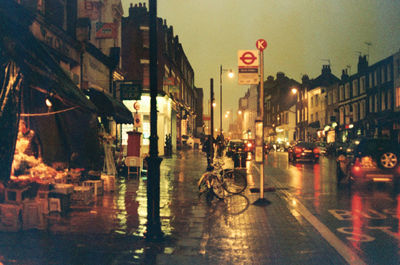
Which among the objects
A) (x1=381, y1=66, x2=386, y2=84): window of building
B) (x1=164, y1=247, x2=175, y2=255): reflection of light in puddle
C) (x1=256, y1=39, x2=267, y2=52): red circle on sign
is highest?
(x1=381, y1=66, x2=386, y2=84): window of building

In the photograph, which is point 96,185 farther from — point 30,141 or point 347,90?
point 347,90

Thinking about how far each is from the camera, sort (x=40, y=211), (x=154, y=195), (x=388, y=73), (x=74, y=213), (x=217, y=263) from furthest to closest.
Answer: (x=388, y=73) < (x=74, y=213) < (x=40, y=211) < (x=154, y=195) < (x=217, y=263)

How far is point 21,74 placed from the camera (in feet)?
25.8

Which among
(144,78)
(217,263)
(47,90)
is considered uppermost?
(144,78)

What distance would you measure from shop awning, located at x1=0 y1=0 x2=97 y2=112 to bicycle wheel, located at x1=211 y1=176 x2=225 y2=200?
4.53 m

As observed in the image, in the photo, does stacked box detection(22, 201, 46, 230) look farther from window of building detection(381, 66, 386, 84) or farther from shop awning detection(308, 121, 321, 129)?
shop awning detection(308, 121, 321, 129)

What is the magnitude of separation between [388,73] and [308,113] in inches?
1298

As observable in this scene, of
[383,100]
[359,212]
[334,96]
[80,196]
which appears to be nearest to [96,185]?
[80,196]

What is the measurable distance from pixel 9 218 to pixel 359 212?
760 centimetres

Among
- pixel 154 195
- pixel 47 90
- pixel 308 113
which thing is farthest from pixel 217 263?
pixel 308 113

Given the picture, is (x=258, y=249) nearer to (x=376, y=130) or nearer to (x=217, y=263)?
(x=217, y=263)

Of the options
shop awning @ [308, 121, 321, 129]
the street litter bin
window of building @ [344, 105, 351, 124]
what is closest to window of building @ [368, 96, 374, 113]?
window of building @ [344, 105, 351, 124]

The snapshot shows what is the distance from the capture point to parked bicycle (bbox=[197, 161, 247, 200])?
11961 millimetres

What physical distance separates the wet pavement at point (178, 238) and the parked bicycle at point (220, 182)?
1.18m
